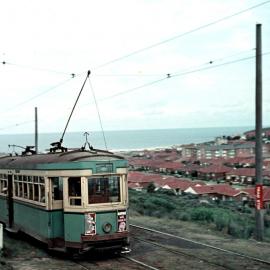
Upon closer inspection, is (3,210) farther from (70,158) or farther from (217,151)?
(217,151)

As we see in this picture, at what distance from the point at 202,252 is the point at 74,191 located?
385 cm

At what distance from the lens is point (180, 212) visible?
22.4 meters

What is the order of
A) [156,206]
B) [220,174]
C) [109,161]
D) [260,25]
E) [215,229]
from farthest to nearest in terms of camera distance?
[220,174], [156,206], [215,229], [260,25], [109,161]

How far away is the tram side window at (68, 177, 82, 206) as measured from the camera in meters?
12.5

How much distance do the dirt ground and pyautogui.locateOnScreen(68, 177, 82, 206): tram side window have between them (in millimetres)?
1519

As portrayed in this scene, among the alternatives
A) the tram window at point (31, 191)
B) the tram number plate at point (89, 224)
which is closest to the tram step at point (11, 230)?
the tram window at point (31, 191)

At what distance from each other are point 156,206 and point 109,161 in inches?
475

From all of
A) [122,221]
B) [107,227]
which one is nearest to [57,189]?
[107,227]

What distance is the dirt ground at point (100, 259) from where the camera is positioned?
12.2 metres

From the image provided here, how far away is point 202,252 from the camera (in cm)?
1355

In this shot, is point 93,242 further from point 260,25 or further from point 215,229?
point 260,25

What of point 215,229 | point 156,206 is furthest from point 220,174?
point 215,229

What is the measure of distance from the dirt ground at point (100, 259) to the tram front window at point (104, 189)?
1543 mm

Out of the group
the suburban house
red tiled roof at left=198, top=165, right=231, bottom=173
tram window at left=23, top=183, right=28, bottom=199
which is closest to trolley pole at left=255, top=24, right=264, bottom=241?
tram window at left=23, top=183, right=28, bottom=199
